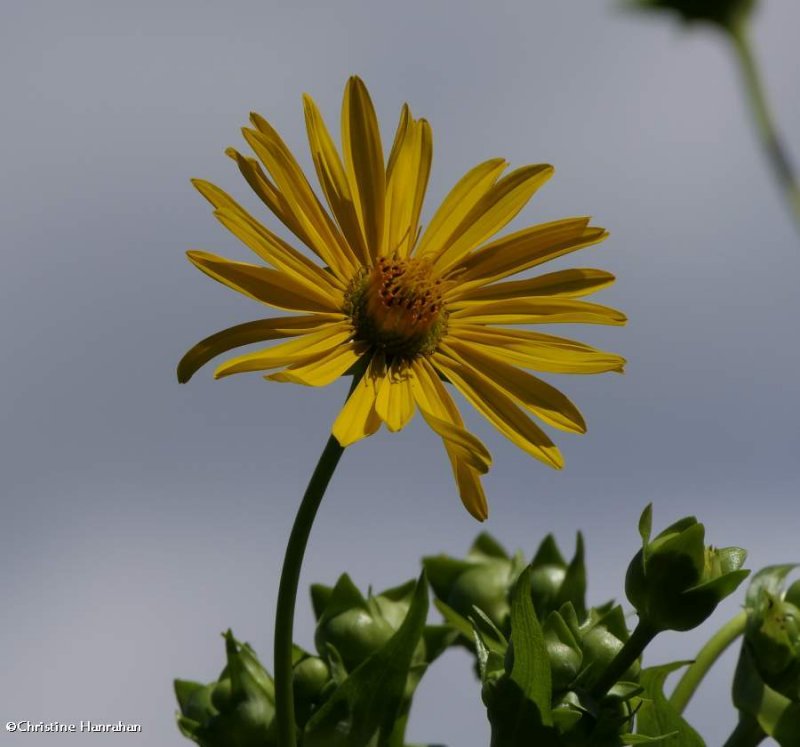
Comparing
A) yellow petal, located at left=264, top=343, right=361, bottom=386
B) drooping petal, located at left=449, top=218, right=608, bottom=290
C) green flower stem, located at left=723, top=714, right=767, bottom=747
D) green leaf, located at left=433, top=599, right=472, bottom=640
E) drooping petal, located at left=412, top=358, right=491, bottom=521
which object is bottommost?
green flower stem, located at left=723, top=714, right=767, bottom=747

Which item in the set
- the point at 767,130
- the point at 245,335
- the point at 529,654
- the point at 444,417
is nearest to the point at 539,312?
the point at 444,417

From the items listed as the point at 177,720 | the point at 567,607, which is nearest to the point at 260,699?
the point at 177,720

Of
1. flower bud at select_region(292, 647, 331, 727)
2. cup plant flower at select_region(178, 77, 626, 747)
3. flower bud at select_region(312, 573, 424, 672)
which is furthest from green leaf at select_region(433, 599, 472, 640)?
cup plant flower at select_region(178, 77, 626, 747)

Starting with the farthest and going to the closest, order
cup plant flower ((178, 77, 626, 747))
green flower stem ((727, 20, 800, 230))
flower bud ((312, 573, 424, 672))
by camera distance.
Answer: flower bud ((312, 573, 424, 672)) < cup plant flower ((178, 77, 626, 747)) < green flower stem ((727, 20, 800, 230))

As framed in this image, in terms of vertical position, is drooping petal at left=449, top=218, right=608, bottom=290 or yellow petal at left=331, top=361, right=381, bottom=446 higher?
drooping petal at left=449, top=218, right=608, bottom=290

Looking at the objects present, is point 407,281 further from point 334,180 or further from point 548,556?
point 548,556

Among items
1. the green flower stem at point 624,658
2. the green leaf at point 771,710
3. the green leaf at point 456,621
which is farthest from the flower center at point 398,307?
the green leaf at point 771,710

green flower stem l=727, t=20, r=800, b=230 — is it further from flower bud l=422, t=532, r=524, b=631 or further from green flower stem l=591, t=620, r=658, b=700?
flower bud l=422, t=532, r=524, b=631
